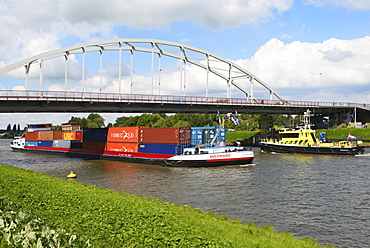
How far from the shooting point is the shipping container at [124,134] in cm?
5569

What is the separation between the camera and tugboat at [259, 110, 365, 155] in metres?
57.6

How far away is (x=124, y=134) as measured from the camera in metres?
58.4

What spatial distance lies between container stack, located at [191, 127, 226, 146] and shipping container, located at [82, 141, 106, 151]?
71.5 feet

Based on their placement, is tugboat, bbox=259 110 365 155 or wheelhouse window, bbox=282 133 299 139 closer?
tugboat, bbox=259 110 365 155

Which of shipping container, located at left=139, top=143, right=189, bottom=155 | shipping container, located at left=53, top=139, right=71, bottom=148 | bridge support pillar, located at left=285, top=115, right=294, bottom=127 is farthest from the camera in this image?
bridge support pillar, located at left=285, top=115, right=294, bottom=127

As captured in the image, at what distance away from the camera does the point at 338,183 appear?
1238 inches

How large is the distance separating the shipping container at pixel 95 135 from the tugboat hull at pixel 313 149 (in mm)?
34087

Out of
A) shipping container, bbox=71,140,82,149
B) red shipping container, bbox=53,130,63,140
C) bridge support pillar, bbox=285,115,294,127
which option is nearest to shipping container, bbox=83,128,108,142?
shipping container, bbox=71,140,82,149

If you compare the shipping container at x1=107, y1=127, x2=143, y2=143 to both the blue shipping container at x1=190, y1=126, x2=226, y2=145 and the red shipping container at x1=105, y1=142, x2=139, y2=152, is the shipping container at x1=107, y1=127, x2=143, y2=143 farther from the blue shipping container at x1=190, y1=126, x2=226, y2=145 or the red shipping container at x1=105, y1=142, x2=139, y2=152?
the blue shipping container at x1=190, y1=126, x2=226, y2=145

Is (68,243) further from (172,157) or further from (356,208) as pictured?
(172,157)

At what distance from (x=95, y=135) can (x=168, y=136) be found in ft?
76.6

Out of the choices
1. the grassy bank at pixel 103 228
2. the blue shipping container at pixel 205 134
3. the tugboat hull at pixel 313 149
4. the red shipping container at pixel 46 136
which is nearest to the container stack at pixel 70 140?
the red shipping container at pixel 46 136

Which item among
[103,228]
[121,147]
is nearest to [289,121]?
[121,147]

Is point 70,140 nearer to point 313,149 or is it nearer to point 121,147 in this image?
point 121,147
